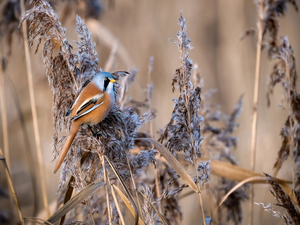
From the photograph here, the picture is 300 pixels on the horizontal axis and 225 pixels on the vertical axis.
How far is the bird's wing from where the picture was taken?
4.36ft

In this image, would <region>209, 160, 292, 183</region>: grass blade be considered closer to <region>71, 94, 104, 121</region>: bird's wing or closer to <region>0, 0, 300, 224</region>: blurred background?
<region>71, 94, 104, 121</region>: bird's wing

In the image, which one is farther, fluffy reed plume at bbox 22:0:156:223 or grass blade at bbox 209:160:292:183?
grass blade at bbox 209:160:292:183

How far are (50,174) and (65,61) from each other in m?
2.00

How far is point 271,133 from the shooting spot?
3297 millimetres

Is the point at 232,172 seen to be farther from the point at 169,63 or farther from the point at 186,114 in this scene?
the point at 169,63

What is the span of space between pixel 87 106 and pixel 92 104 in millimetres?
28

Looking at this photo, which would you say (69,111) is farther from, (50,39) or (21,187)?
(21,187)

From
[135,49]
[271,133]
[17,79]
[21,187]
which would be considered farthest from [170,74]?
[21,187]

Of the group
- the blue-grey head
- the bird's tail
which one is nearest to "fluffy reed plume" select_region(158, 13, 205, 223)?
the blue-grey head

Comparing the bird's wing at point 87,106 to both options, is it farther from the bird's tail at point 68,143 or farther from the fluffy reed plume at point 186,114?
the fluffy reed plume at point 186,114

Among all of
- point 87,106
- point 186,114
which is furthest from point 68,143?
point 186,114

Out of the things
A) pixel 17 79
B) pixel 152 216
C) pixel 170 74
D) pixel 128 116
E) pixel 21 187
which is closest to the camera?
pixel 152 216

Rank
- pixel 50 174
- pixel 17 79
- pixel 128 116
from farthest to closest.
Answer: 1. pixel 17 79
2. pixel 50 174
3. pixel 128 116

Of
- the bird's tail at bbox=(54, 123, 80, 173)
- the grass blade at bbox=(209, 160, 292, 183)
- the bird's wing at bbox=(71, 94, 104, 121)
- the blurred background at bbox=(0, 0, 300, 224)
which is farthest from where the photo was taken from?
the blurred background at bbox=(0, 0, 300, 224)
